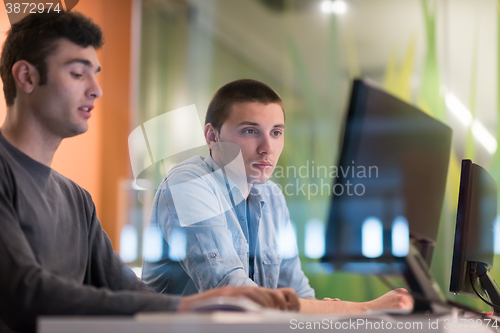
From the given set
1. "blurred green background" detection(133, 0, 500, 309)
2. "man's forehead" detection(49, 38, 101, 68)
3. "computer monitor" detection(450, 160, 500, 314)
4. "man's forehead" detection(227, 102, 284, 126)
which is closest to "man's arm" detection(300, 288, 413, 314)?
"computer monitor" detection(450, 160, 500, 314)

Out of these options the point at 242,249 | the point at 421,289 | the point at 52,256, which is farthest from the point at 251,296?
the point at 242,249

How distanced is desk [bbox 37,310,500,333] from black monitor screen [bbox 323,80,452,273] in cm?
13

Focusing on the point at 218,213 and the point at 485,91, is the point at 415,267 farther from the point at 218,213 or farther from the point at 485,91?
the point at 485,91

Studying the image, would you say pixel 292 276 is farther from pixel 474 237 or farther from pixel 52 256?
pixel 52 256

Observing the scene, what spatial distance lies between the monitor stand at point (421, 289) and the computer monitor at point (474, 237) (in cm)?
30

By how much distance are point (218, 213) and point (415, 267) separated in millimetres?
692

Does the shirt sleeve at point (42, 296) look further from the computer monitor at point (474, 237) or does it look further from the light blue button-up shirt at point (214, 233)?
the computer monitor at point (474, 237)

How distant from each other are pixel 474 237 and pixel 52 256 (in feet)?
3.23

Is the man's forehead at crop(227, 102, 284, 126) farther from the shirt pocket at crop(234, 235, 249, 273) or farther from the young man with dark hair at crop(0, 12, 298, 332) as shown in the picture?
the young man with dark hair at crop(0, 12, 298, 332)

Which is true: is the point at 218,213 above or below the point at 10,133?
below

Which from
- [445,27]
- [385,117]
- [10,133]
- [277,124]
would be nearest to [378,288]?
[277,124]

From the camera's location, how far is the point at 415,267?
2.19ft

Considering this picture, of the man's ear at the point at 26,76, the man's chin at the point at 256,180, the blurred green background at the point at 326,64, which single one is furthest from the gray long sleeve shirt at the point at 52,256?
the blurred green background at the point at 326,64

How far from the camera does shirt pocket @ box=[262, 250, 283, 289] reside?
1428 millimetres
